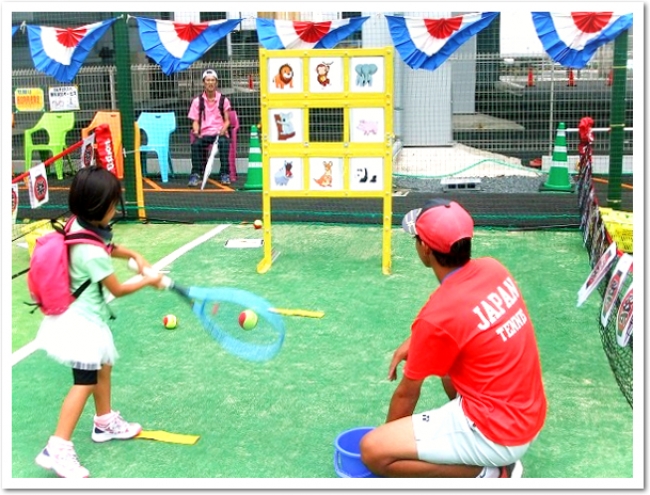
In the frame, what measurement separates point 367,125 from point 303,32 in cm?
200

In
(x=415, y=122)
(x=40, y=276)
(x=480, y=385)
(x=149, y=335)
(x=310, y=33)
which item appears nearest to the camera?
(x=480, y=385)

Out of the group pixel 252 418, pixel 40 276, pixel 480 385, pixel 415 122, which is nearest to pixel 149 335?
pixel 252 418

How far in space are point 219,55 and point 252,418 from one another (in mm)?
10221

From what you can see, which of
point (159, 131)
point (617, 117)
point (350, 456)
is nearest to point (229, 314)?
point (350, 456)

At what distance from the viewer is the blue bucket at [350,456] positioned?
382 cm

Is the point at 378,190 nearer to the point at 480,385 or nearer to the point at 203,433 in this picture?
the point at 203,433

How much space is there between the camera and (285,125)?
7520 millimetres

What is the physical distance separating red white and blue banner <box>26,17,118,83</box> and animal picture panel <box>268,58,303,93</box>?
110 inches

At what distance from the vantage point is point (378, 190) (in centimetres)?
750

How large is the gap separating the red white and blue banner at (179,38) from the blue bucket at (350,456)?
597cm

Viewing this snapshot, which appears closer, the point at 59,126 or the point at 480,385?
the point at 480,385

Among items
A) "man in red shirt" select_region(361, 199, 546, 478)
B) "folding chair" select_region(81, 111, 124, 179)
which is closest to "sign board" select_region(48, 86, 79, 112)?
"folding chair" select_region(81, 111, 124, 179)

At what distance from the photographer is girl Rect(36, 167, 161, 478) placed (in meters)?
3.87
